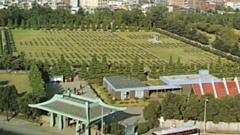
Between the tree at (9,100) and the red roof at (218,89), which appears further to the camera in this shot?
the red roof at (218,89)

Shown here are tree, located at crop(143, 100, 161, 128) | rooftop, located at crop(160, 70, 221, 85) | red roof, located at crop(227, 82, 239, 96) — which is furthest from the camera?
rooftop, located at crop(160, 70, 221, 85)

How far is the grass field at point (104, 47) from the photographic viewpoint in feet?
95.7

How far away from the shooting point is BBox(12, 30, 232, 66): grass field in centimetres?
2916

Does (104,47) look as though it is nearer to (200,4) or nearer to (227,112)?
(227,112)

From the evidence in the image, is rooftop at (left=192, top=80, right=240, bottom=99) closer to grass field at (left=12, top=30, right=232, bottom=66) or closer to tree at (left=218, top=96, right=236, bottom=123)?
tree at (left=218, top=96, right=236, bottom=123)

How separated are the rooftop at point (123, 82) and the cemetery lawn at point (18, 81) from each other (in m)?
4.42

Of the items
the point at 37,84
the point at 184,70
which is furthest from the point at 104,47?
the point at 37,84

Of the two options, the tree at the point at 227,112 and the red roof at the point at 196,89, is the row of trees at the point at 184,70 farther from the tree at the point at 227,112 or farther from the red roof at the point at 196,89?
the tree at the point at 227,112

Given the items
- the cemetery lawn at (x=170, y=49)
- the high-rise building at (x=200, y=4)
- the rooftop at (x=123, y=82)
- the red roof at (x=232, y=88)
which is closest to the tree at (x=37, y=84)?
the rooftop at (x=123, y=82)

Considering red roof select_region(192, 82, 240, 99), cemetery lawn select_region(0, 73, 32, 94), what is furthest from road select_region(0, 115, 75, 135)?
red roof select_region(192, 82, 240, 99)

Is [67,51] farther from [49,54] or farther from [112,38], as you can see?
[112,38]

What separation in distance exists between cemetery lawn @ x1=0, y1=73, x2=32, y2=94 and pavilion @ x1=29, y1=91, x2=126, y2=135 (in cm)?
548

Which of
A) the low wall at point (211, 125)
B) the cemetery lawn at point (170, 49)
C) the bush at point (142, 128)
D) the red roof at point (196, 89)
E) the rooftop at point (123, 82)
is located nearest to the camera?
the bush at point (142, 128)

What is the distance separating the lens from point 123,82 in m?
20.9
